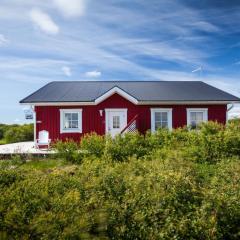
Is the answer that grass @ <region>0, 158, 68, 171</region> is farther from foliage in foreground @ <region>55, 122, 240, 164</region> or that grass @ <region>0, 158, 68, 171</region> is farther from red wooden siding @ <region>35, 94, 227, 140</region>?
red wooden siding @ <region>35, 94, 227, 140</region>

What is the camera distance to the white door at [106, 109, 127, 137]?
2461cm

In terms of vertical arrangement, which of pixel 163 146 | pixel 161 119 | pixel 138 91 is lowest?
pixel 163 146

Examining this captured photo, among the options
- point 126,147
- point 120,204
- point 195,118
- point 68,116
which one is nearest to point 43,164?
point 126,147

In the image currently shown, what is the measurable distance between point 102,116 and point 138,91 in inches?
130

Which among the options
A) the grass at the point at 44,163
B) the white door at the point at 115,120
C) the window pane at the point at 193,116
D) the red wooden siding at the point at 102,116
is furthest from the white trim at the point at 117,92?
the grass at the point at 44,163

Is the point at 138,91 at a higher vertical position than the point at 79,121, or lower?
higher

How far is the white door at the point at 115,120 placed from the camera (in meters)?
24.6

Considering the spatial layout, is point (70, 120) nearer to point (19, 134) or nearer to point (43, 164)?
point (43, 164)

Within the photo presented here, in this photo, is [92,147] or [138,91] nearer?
[92,147]

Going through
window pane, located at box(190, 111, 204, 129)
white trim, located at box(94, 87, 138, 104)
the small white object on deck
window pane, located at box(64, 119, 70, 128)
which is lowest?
the small white object on deck

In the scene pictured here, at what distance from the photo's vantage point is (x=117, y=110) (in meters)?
24.6

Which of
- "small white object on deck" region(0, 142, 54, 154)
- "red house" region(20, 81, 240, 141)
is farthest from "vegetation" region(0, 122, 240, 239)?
"red house" region(20, 81, 240, 141)

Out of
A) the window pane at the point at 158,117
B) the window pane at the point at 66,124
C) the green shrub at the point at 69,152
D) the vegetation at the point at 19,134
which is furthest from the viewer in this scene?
the vegetation at the point at 19,134

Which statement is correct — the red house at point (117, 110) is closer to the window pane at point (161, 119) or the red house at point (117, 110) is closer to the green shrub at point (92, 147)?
the window pane at point (161, 119)
